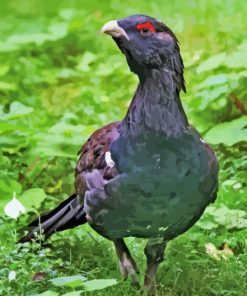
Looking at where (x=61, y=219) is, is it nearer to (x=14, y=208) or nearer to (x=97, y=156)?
(x=14, y=208)

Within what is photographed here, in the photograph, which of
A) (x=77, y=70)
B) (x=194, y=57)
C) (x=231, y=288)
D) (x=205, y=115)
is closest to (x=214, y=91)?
(x=205, y=115)

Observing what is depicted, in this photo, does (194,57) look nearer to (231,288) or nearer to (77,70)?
(77,70)

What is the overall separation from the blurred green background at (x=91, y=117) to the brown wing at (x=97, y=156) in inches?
18.1

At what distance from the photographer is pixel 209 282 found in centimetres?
547

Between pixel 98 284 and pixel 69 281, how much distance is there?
17 cm

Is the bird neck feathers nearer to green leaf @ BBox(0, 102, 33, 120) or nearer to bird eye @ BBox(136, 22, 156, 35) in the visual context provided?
bird eye @ BBox(136, 22, 156, 35)

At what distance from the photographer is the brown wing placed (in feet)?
16.7

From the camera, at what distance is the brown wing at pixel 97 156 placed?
509 cm

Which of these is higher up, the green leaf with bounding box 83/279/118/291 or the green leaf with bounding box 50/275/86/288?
the green leaf with bounding box 50/275/86/288

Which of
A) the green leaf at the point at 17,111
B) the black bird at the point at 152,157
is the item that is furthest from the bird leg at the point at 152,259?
the green leaf at the point at 17,111

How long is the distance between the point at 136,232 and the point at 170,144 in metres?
0.46

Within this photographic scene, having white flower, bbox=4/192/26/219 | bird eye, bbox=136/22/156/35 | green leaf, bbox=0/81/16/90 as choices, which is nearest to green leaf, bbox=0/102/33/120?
white flower, bbox=4/192/26/219

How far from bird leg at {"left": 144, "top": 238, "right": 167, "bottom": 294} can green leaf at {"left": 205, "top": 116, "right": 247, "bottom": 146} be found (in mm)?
1770

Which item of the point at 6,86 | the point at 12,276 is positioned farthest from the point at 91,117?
the point at 12,276
